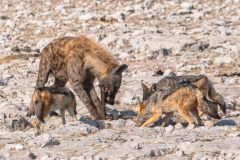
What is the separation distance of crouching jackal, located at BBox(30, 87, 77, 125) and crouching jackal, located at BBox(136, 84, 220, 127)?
1.05m

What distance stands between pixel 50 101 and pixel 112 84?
1.73 m

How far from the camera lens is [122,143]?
10250 mm

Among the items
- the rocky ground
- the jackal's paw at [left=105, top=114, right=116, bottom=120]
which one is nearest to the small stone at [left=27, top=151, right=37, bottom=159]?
the rocky ground

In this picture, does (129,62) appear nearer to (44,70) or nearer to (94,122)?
(44,70)

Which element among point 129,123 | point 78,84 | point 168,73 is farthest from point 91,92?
point 168,73

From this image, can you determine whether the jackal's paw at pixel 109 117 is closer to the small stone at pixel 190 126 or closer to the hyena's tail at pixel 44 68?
the hyena's tail at pixel 44 68

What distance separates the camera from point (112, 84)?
12.9m

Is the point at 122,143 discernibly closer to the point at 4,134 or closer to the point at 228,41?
the point at 4,134

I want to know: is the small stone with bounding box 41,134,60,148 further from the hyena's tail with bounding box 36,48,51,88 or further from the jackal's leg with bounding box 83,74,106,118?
the hyena's tail with bounding box 36,48,51,88

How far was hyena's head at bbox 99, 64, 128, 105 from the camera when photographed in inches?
504

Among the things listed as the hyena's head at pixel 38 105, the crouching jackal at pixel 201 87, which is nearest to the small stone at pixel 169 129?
the crouching jackal at pixel 201 87

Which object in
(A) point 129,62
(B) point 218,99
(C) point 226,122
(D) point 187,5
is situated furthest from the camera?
(D) point 187,5

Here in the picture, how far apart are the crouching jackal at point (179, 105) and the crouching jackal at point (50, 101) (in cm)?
105

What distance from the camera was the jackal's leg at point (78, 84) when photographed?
12.9 m
